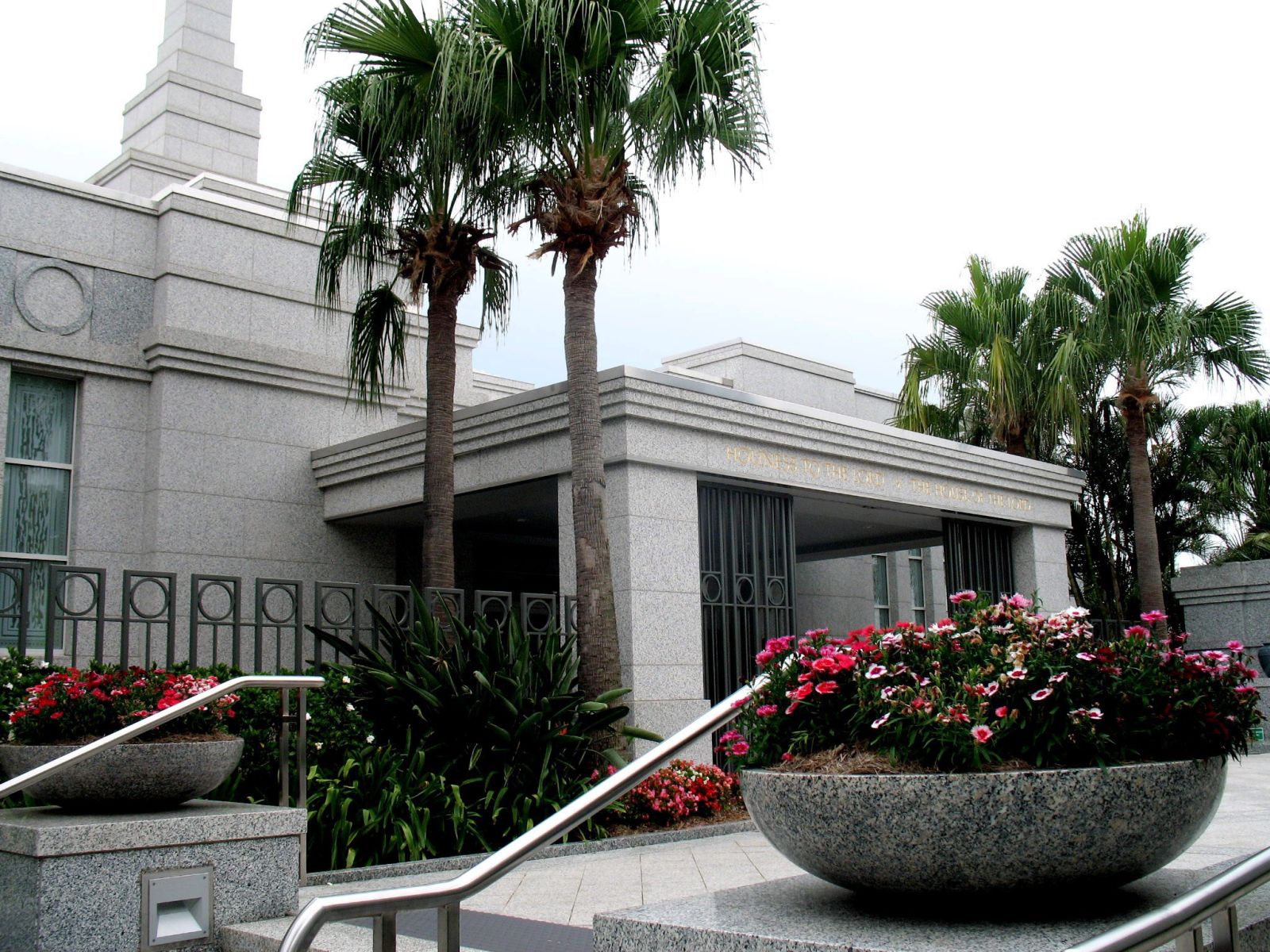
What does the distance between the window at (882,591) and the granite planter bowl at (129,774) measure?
1769 cm

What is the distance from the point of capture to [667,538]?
1181cm

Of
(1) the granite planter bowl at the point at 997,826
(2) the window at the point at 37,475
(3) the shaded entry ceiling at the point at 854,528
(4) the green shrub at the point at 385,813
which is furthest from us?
(3) the shaded entry ceiling at the point at 854,528

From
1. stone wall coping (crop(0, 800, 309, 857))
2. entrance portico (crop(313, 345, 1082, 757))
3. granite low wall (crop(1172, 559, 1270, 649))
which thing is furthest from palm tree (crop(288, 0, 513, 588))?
granite low wall (crop(1172, 559, 1270, 649))

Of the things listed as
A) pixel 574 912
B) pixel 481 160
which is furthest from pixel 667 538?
pixel 574 912

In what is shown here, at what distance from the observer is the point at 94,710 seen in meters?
5.99

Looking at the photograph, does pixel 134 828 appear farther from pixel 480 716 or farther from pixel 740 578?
pixel 740 578


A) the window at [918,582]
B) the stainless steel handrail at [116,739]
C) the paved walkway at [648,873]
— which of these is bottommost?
the paved walkway at [648,873]

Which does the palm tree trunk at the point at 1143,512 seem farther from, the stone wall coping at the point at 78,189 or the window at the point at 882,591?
the stone wall coping at the point at 78,189

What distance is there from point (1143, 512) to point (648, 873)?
41.9ft

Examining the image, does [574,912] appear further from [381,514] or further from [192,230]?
[192,230]

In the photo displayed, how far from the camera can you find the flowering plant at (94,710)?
5.92m

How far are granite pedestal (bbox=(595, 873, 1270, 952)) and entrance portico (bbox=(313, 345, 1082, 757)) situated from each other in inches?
298

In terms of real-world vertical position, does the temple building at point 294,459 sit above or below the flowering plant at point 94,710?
above

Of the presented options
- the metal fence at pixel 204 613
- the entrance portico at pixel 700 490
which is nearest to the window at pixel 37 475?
the metal fence at pixel 204 613
